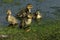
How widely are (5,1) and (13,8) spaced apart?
171 centimetres

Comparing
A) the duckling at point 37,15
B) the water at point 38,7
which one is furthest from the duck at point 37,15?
the water at point 38,7

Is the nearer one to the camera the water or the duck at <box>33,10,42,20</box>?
the duck at <box>33,10,42,20</box>

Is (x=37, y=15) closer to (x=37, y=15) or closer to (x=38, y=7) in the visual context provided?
(x=37, y=15)

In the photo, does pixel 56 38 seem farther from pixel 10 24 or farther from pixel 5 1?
pixel 5 1

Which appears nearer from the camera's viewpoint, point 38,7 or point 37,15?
point 37,15

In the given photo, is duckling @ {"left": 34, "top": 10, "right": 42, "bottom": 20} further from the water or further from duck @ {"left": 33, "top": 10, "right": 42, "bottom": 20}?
the water

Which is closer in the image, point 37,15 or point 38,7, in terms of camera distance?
point 37,15

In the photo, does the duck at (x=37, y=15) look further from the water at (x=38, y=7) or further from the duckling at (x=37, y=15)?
the water at (x=38, y=7)

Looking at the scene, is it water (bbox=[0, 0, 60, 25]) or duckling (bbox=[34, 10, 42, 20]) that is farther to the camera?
water (bbox=[0, 0, 60, 25])

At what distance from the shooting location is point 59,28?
39.3 feet

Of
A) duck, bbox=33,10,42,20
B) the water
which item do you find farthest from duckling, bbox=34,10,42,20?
the water

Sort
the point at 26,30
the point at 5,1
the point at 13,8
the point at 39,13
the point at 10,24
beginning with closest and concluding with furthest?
the point at 26,30
the point at 10,24
the point at 39,13
the point at 13,8
the point at 5,1

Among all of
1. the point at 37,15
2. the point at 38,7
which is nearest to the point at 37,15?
the point at 37,15

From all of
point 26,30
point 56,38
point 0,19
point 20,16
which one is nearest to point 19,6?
point 20,16
